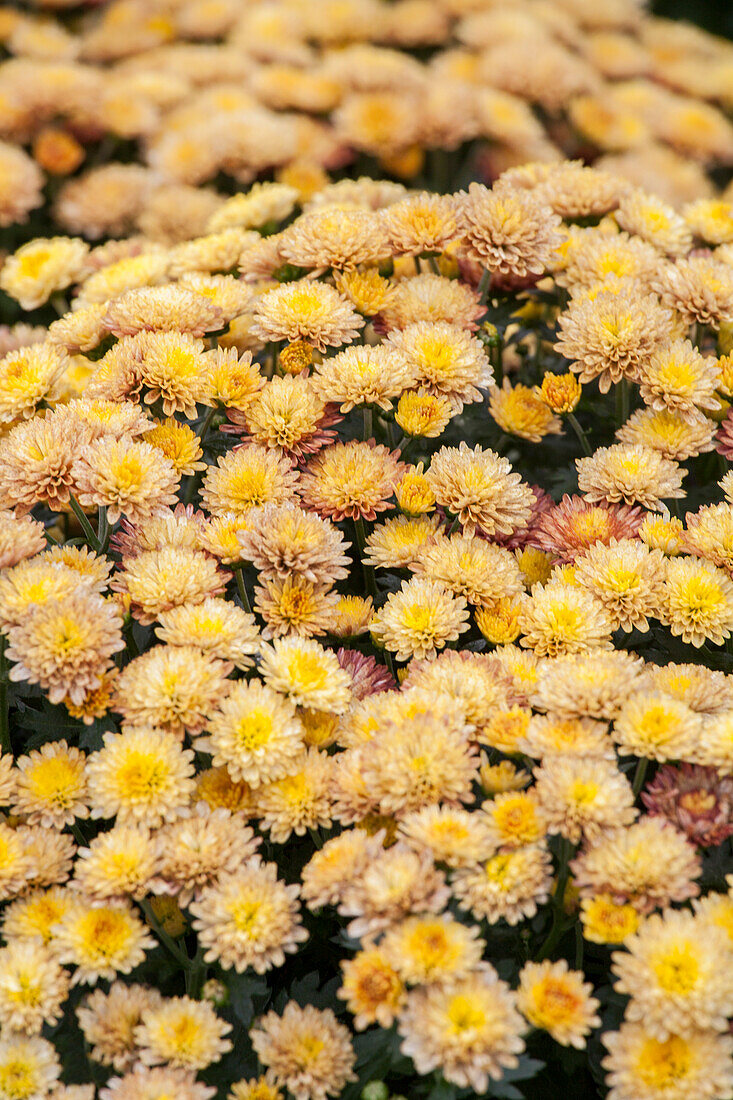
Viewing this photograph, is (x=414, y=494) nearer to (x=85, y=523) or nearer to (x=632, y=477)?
(x=632, y=477)

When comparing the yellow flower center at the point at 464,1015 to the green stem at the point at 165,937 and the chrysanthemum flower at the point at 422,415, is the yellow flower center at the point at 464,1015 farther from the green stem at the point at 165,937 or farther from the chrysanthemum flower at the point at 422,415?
the chrysanthemum flower at the point at 422,415

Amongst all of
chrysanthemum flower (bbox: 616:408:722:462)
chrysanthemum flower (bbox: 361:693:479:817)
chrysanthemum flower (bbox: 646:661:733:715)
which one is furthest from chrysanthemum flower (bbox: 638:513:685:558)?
chrysanthemum flower (bbox: 361:693:479:817)

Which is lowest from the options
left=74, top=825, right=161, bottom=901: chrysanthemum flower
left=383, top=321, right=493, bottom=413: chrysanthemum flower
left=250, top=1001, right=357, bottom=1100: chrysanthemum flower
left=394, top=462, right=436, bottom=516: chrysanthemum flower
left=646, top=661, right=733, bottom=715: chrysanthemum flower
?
left=250, top=1001, right=357, bottom=1100: chrysanthemum flower

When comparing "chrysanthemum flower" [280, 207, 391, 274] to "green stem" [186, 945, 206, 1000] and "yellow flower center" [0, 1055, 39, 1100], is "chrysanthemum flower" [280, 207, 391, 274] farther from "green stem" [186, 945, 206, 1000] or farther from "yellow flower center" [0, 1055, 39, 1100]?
"yellow flower center" [0, 1055, 39, 1100]

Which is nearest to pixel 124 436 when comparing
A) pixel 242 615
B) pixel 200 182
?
pixel 242 615

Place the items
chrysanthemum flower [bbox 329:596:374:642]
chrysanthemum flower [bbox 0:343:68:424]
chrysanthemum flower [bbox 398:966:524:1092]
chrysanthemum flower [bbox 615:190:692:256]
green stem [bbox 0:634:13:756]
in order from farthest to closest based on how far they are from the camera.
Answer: chrysanthemum flower [bbox 615:190:692:256] → chrysanthemum flower [bbox 0:343:68:424] → chrysanthemum flower [bbox 329:596:374:642] → green stem [bbox 0:634:13:756] → chrysanthemum flower [bbox 398:966:524:1092]

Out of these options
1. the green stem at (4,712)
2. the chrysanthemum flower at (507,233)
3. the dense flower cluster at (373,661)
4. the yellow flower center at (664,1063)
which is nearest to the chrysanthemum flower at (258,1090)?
the dense flower cluster at (373,661)

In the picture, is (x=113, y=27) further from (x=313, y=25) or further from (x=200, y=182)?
(x=200, y=182)

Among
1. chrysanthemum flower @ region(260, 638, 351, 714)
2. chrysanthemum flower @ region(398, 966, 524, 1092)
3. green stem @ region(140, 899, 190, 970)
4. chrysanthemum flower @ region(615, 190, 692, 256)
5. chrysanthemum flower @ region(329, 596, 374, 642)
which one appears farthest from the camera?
chrysanthemum flower @ region(615, 190, 692, 256)

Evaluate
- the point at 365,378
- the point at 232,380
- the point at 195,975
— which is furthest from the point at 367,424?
the point at 195,975
